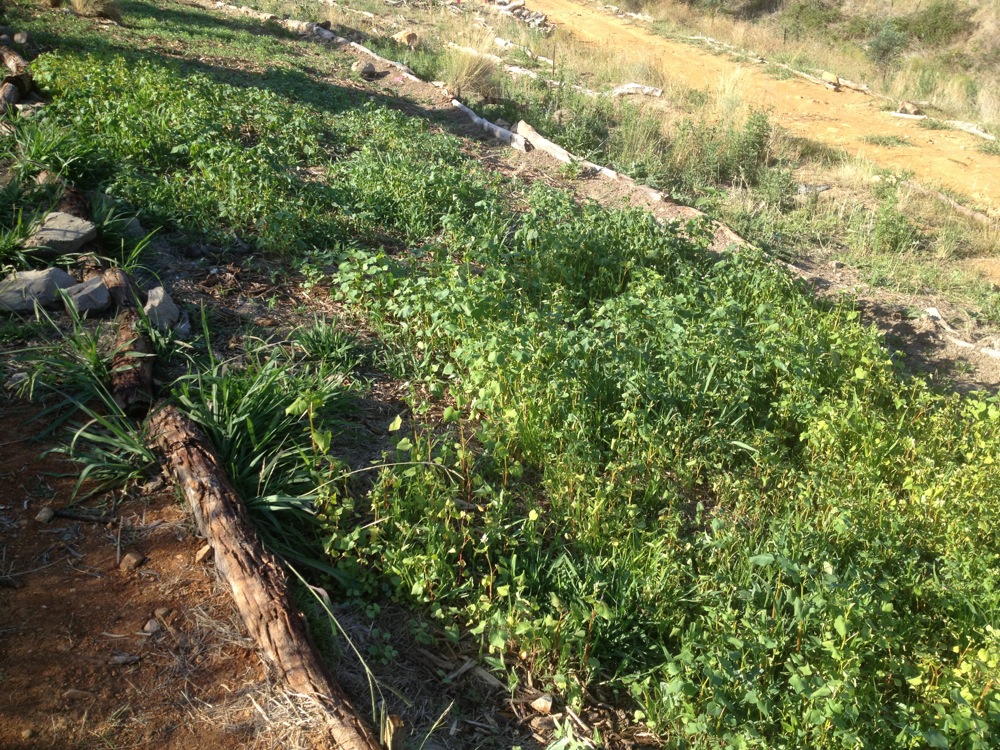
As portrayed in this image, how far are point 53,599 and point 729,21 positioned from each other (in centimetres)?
2425

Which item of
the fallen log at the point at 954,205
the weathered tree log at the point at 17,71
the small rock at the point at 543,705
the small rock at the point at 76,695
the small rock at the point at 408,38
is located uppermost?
the weathered tree log at the point at 17,71

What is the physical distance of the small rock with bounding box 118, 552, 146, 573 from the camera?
334 cm

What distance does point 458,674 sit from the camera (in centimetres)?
339

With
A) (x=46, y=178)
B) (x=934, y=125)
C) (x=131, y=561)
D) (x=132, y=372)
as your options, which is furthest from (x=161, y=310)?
(x=934, y=125)

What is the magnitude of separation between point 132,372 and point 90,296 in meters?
0.96

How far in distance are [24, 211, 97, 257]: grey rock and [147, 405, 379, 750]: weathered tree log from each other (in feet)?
7.03

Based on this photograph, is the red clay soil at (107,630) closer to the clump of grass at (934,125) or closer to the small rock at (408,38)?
the small rock at (408,38)

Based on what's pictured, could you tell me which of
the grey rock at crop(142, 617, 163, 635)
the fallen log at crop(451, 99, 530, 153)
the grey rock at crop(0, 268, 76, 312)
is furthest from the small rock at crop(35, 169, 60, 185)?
the fallen log at crop(451, 99, 530, 153)

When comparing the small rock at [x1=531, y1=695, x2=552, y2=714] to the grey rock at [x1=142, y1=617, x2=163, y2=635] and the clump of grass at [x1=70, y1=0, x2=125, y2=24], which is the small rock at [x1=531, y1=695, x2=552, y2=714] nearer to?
the grey rock at [x1=142, y1=617, x2=163, y2=635]

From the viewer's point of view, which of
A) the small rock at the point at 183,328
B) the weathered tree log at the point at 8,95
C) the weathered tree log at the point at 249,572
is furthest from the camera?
the weathered tree log at the point at 8,95

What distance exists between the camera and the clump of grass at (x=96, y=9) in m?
12.8

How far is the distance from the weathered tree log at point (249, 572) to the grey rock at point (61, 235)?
2.14m

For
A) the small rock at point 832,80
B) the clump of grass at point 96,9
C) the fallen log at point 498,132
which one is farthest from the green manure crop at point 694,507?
the small rock at point 832,80

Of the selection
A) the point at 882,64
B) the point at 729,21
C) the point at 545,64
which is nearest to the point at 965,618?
the point at 545,64
